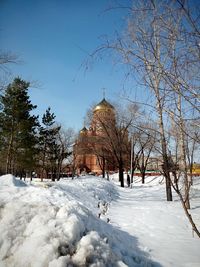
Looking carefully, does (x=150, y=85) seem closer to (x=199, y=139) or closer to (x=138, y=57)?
(x=138, y=57)

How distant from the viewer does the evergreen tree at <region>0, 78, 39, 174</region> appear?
24248mm

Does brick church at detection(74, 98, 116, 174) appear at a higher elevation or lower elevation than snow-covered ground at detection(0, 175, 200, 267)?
higher

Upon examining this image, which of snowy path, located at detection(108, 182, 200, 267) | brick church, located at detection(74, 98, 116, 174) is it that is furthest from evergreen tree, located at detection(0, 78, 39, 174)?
snowy path, located at detection(108, 182, 200, 267)

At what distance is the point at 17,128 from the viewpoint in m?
24.8

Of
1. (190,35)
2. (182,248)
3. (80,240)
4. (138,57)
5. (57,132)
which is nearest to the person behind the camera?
(190,35)

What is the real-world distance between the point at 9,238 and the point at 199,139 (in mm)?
3109

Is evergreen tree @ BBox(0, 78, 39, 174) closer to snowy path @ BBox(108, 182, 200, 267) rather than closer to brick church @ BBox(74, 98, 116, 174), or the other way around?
brick church @ BBox(74, 98, 116, 174)

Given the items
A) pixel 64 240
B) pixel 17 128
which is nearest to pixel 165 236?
pixel 64 240

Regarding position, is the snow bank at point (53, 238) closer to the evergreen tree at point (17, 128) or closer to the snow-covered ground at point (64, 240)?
the snow-covered ground at point (64, 240)

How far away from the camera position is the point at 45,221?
3654 mm

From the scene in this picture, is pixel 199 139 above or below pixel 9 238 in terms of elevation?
above

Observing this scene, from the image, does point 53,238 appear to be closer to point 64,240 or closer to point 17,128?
point 64,240

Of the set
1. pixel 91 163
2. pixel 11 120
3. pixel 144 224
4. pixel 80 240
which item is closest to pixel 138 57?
pixel 80 240

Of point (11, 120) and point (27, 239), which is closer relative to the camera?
point (27, 239)
